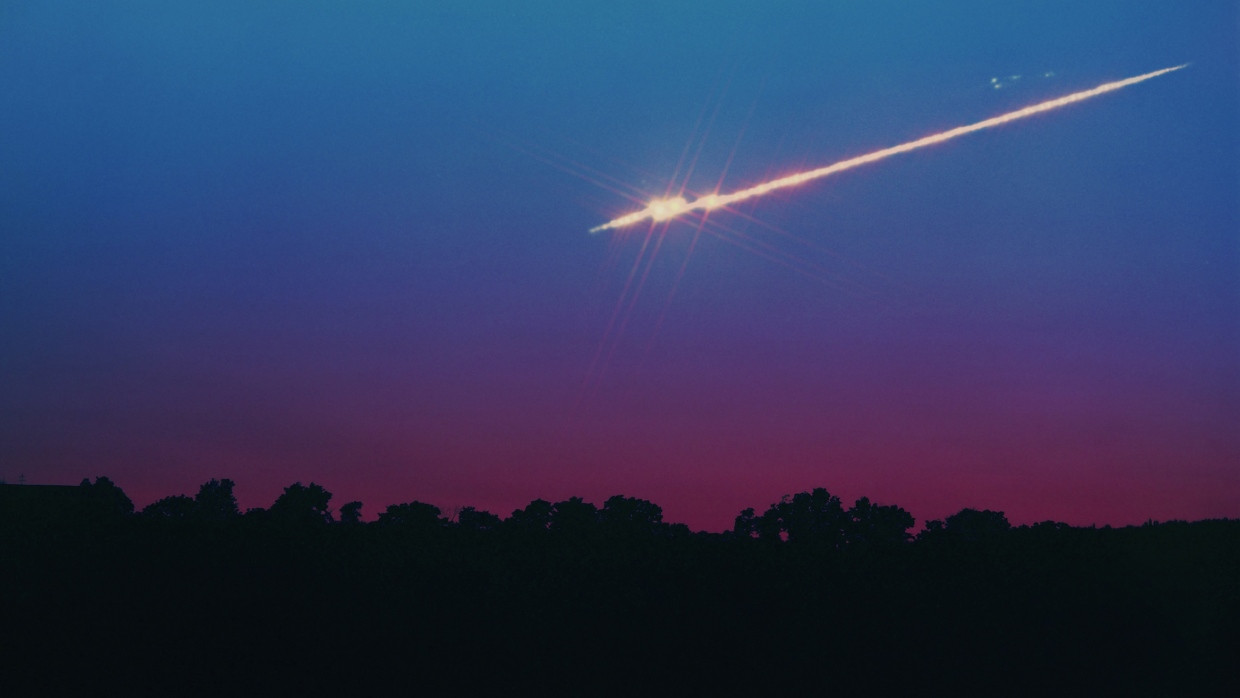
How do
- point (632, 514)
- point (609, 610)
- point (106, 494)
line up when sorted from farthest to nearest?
point (106, 494) < point (632, 514) < point (609, 610)

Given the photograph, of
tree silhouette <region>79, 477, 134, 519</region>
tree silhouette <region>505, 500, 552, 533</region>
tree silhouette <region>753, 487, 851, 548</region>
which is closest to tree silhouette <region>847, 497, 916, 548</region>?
tree silhouette <region>753, 487, 851, 548</region>

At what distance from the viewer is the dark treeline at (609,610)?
16938 millimetres

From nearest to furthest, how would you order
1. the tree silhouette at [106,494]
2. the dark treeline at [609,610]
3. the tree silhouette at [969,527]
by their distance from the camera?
1. the dark treeline at [609,610]
2. the tree silhouette at [969,527]
3. the tree silhouette at [106,494]

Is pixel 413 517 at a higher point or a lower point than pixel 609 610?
higher

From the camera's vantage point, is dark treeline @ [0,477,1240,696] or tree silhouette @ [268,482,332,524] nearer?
dark treeline @ [0,477,1240,696]

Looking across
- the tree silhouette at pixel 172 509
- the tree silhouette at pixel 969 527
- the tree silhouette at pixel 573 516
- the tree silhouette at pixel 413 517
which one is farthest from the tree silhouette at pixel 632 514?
the tree silhouette at pixel 172 509

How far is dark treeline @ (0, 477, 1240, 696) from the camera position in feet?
55.6

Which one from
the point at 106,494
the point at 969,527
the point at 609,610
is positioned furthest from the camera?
the point at 106,494

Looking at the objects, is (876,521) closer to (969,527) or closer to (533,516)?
(969,527)

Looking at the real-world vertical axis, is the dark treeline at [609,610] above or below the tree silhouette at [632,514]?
below

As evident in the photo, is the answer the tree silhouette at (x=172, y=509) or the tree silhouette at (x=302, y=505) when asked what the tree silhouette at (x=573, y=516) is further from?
the tree silhouette at (x=172, y=509)

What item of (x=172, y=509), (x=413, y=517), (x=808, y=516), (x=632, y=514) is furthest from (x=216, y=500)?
(x=808, y=516)

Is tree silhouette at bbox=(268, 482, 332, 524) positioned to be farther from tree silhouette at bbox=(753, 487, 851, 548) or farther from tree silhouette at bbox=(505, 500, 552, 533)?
tree silhouette at bbox=(753, 487, 851, 548)

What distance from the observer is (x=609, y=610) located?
18734 mm
